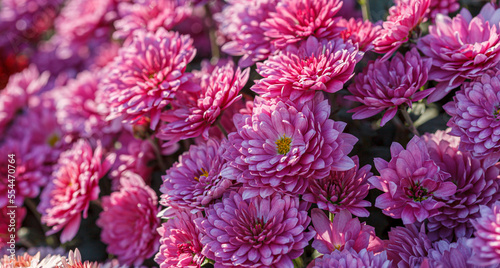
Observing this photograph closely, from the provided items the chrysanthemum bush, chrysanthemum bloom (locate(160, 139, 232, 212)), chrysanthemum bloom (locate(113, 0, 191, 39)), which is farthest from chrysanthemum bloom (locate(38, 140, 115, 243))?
chrysanthemum bloom (locate(113, 0, 191, 39))

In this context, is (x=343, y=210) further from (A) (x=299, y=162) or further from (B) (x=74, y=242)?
(B) (x=74, y=242)

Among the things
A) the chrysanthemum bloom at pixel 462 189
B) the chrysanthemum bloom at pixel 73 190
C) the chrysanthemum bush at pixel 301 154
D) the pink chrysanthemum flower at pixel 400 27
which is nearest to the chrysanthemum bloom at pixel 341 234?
the chrysanthemum bush at pixel 301 154

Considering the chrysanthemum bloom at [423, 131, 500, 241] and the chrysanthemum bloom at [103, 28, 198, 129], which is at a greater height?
the chrysanthemum bloom at [103, 28, 198, 129]

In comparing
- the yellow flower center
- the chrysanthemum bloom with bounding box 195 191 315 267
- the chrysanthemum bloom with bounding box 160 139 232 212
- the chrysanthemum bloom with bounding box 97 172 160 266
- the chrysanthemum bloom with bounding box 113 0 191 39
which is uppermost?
the chrysanthemum bloom with bounding box 113 0 191 39

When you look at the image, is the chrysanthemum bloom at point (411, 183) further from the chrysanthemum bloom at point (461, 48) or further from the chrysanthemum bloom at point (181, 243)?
the chrysanthemum bloom at point (181, 243)

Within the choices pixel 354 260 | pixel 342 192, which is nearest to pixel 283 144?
pixel 342 192

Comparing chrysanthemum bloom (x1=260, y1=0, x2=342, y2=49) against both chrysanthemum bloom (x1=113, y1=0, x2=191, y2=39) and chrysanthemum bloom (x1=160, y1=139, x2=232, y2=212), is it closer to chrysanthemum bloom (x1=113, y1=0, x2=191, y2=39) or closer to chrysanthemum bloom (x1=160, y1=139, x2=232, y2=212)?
chrysanthemum bloom (x1=160, y1=139, x2=232, y2=212)

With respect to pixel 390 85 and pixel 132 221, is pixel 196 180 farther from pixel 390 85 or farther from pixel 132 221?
pixel 390 85
